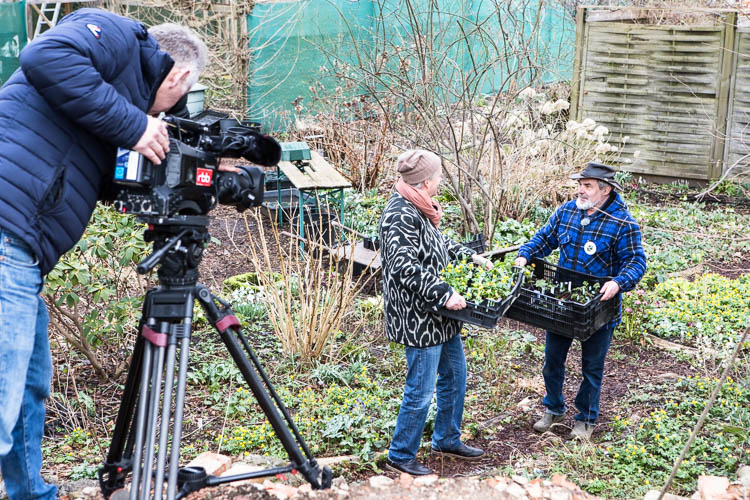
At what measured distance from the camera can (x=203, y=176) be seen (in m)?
2.47

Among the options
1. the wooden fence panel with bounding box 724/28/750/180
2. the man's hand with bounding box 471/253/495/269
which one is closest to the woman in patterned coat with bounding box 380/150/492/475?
the man's hand with bounding box 471/253/495/269

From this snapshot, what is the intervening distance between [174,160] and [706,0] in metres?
10.1

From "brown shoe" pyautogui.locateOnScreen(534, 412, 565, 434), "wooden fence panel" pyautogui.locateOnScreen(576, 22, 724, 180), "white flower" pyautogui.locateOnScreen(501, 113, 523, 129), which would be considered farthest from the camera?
"wooden fence panel" pyautogui.locateOnScreen(576, 22, 724, 180)

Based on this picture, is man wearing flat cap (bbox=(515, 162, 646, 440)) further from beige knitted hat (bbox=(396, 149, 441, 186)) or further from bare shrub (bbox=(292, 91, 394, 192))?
bare shrub (bbox=(292, 91, 394, 192))

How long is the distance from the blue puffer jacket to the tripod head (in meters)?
0.24

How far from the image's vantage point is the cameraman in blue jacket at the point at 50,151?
223 centimetres

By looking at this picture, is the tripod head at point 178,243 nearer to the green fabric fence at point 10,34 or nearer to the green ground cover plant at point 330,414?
the green ground cover plant at point 330,414

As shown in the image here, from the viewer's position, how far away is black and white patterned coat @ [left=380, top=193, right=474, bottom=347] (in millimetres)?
3666

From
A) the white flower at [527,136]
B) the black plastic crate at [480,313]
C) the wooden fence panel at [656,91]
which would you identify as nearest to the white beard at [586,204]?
the black plastic crate at [480,313]

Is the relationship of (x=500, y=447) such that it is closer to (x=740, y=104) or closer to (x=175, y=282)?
(x=175, y=282)

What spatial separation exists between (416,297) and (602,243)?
1236 millimetres

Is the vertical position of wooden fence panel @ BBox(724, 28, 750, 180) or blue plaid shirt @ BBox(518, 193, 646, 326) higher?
wooden fence panel @ BBox(724, 28, 750, 180)

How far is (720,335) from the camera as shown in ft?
17.7

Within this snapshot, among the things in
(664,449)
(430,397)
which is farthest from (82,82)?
(664,449)
